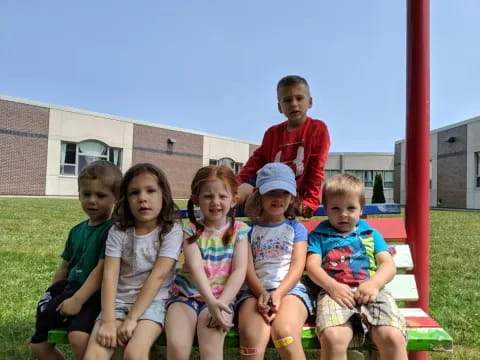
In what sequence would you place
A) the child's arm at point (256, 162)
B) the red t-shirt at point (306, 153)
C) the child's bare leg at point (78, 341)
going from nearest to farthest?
the child's bare leg at point (78, 341) < the red t-shirt at point (306, 153) < the child's arm at point (256, 162)

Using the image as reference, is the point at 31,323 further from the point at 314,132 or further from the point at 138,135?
the point at 138,135

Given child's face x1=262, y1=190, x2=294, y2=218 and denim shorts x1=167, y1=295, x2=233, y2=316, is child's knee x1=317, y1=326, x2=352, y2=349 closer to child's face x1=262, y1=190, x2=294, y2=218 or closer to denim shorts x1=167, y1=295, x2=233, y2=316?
denim shorts x1=167, y1=295, x2=233, y2=316

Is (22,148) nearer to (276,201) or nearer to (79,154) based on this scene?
(79,154)

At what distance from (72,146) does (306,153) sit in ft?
86.7

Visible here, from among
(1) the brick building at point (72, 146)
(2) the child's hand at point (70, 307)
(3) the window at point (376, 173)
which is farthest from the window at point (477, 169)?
(2) the child's hand at point (70, 307)

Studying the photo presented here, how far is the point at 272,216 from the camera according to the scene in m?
2.63

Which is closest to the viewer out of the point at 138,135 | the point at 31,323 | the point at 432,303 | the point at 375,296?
the point at 375,296

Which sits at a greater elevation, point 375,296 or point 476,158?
point 476,158

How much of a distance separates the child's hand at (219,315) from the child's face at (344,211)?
2.77 ft

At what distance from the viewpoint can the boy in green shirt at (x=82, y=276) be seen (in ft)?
7.48

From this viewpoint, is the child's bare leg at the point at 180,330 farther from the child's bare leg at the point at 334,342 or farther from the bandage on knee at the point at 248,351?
the child's bare leg at the point at 334,342

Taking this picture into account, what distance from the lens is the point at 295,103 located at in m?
3.25

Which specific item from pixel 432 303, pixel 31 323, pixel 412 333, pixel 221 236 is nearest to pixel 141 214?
pixel 221 236

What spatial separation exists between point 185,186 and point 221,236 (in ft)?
104
